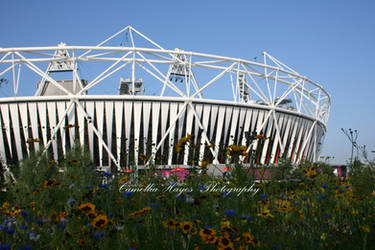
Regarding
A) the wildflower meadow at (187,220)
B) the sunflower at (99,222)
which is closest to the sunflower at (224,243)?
the wildflower meadow at (187,220)

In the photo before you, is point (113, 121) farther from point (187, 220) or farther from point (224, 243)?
point (224, 243)

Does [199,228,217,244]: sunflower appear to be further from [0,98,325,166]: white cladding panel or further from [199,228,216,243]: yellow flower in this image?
[0,98,325,166]: white cladding panel

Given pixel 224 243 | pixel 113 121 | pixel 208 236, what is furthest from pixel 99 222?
pixel 113 121

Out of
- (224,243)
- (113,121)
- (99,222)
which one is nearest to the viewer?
(224,243)

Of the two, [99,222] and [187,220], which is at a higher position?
[99,222]

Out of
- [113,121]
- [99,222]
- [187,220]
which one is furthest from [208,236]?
[113,121]

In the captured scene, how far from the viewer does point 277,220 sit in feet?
12.8

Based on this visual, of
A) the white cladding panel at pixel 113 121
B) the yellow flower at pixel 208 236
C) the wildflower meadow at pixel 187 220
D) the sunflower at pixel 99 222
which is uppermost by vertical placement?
the yellow flower at pixel 208 236

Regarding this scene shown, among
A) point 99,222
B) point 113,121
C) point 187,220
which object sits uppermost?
point 99,222

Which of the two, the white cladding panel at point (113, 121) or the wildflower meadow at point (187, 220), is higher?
the wildflower meadow at point (187, 220)

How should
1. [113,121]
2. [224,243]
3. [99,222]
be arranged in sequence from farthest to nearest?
[113,121] < [99,222] < [224,243]

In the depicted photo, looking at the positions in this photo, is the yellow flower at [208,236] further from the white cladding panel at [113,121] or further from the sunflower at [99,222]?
the white cladding panel at [113,121]

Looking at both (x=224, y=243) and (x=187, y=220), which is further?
(x=187, y=220)

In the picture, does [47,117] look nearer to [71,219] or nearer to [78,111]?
[78,111]
